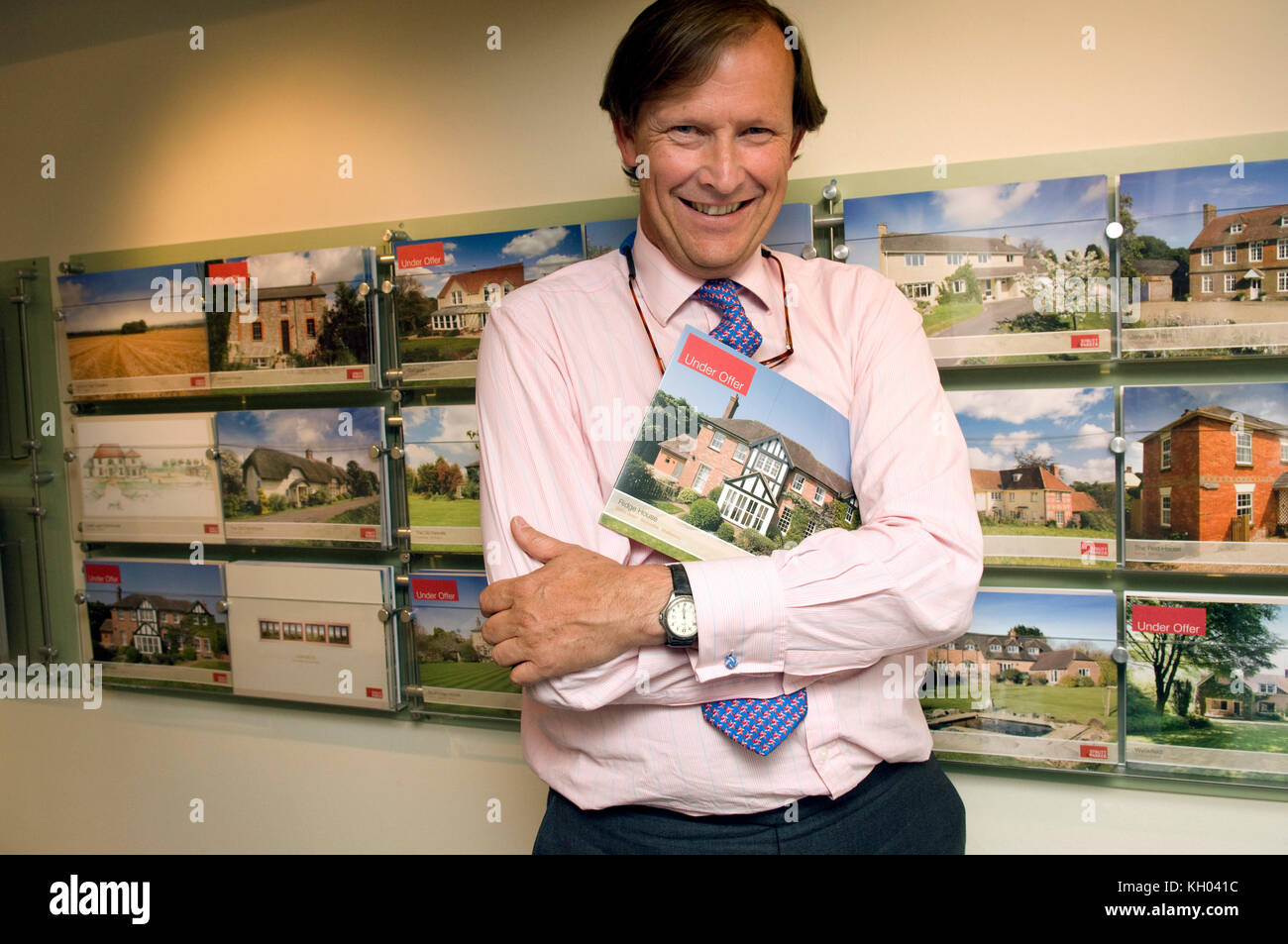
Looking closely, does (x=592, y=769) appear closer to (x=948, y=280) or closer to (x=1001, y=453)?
(x=1001, y=453)

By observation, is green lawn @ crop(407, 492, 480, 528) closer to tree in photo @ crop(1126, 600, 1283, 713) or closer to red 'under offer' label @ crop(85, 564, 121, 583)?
red 'under offer' label @ crop(85, 564, 121, 583)

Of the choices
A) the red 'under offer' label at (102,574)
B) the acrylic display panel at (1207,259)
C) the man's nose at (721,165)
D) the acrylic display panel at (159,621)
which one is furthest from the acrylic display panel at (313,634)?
the acrylic display panel at (1207,259)

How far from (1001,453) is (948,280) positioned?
1.32 ft

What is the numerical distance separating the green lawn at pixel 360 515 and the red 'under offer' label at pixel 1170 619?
6.09ft

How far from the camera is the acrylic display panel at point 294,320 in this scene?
220cm

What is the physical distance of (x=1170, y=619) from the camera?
5.69ft

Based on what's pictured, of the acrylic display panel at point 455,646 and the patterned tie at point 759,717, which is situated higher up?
the patterned tie at point 759,717

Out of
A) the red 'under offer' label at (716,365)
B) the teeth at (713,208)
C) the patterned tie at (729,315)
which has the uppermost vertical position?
the teeth at (713,208)

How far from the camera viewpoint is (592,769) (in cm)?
124

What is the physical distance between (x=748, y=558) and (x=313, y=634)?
164 centimetres

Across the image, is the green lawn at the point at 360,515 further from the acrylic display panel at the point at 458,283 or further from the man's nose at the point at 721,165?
the man's nose at the point at 721,165

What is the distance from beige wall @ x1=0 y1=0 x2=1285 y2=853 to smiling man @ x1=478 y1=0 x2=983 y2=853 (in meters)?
0.61

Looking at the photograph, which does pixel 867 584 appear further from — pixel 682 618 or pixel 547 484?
pixel 547 484

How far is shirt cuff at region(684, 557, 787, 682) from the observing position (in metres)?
1.09
